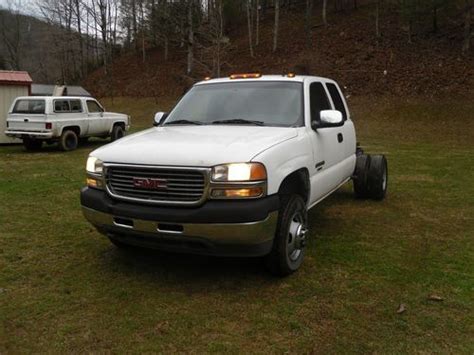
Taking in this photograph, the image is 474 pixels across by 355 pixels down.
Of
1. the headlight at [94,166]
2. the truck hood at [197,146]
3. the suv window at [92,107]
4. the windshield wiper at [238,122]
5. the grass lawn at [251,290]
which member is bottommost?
the grass lawn at [251,290]

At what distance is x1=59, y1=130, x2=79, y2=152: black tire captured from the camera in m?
14.9

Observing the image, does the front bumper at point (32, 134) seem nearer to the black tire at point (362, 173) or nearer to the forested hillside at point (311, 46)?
the black tire at point (362, 173)

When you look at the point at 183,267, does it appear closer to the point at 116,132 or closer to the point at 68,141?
the point at 68,141

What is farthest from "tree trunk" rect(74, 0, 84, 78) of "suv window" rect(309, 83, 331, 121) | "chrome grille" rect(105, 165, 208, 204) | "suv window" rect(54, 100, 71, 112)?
"chrome grille" rect(105, 165, 208, 204)

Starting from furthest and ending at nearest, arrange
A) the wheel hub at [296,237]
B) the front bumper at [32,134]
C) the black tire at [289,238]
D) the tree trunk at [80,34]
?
1. the tree trunk at [80,34]
2. the front bumper at [32,134]
3. the wheel hub at [296,237]
4. the black tire at [289,238]

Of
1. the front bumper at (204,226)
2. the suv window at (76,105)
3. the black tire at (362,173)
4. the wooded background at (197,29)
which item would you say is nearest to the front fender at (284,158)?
the front bumper at (204,226)

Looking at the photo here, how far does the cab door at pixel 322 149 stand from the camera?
5.00 m

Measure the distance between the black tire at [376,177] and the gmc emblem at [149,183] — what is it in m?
4.32

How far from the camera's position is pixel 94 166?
14.1 feet

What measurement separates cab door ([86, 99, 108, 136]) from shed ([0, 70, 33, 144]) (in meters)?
2.57

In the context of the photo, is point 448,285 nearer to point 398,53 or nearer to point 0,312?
point 0,312

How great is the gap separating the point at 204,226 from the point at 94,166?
123 cm

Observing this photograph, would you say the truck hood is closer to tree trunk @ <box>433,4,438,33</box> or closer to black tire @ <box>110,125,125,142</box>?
black tire @ <box>110,125,125,142</box>

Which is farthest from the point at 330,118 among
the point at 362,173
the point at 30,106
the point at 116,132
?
the point at 116,132
